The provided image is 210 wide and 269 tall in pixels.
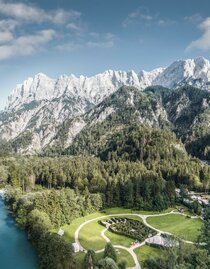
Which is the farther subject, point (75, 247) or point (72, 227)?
point (72, 227)

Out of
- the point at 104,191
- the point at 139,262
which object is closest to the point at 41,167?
the point at 104,191

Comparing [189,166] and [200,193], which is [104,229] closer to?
[200,193]

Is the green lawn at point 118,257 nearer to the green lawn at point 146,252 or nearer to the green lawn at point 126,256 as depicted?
the green lawn at point 126,256

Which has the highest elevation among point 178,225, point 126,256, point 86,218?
point 86,218

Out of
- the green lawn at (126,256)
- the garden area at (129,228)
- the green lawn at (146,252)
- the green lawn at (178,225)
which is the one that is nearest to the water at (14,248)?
the green lawn at (126,256)

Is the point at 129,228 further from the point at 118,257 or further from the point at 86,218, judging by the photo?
the point at 118,257

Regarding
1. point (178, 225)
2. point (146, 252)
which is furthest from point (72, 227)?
point (178, 225)

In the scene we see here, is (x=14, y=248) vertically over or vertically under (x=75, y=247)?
under
